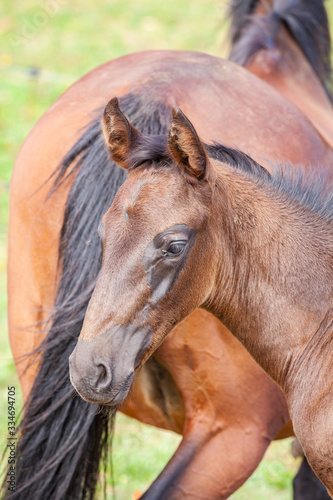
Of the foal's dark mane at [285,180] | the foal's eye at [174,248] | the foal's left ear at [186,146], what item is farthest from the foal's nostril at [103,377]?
the foal's dark mane at [285,180]

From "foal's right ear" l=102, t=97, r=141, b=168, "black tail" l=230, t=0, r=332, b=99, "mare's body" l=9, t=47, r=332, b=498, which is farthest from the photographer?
"black tail" l=230, t=0, r=332, b=99

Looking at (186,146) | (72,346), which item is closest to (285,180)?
(186,146)

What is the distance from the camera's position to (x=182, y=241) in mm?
1885

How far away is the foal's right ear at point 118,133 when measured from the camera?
2010 mm

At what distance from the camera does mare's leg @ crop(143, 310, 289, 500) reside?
7.41 feet

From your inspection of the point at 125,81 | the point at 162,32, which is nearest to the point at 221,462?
the point at 125,81

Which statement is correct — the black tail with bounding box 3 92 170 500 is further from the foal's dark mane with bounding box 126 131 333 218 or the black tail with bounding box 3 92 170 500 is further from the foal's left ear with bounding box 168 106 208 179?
the foal's left ear with bounding box 168 106 208 179

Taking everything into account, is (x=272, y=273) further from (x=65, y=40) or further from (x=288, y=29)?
(x=65, y=40)

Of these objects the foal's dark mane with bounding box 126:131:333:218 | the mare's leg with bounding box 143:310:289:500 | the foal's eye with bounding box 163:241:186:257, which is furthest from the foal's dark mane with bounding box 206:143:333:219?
the mare's leg with bounding box 143:310:289:500

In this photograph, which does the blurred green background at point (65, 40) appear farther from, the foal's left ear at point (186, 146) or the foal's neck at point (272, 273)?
the foal's left ear at point (186, 146)

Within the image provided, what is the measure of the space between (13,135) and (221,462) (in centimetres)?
654

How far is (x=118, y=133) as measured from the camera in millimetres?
2047

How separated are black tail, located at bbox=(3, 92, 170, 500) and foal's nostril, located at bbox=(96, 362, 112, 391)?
→ 52 centimetres

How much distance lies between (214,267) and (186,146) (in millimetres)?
433
